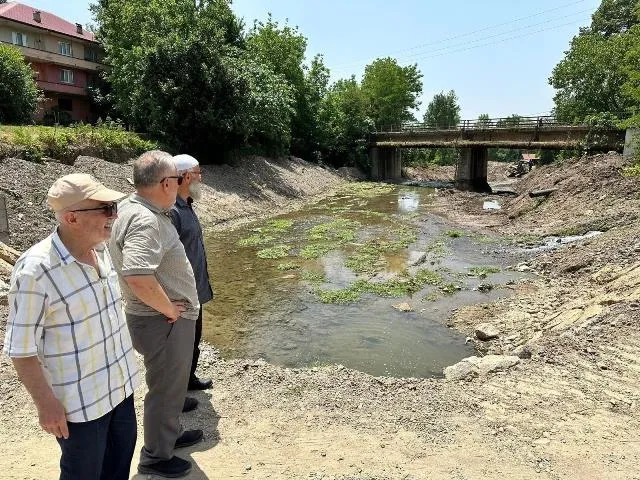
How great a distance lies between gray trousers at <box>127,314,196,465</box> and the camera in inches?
129

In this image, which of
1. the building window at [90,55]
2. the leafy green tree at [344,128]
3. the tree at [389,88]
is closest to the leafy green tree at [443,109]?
the tree at [389,88]

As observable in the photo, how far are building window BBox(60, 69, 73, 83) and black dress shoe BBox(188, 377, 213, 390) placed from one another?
3692 centimetres

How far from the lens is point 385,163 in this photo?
4444 cm

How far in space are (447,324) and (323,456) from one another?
5137 mm

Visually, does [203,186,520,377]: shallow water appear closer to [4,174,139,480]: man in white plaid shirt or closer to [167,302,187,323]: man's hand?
[167,302,187,323]: man's hand

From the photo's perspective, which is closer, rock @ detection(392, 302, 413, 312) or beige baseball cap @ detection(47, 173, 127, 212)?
beige baseball cap @ detection(47, 173, 127, 212)

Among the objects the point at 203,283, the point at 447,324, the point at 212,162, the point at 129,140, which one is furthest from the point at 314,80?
the point at 203,283

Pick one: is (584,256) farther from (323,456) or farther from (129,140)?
(129,140)

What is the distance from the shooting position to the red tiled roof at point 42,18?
31.5 meters

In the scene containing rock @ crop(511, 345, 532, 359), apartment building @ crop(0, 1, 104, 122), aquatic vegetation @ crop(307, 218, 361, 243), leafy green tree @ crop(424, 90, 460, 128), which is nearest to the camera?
rock @ crop(511, 345, 532, 359)

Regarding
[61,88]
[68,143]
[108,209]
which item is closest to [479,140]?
[68,143]

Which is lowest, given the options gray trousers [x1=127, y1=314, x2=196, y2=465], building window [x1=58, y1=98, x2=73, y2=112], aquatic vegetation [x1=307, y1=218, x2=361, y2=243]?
aquatic vegetation [x1=307, y1=218, x2=361, y2=243]

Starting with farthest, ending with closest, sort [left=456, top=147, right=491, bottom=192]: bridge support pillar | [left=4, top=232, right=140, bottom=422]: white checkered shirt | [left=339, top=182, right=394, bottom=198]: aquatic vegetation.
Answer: [left=456, top=147, right=491, bottom=192]: bridge support pillar → [left=339, top=182, right=394, bottom=198]: aquatic vegetation → [left=4, top=232, right=140, bottom=422]: white checkered shirt

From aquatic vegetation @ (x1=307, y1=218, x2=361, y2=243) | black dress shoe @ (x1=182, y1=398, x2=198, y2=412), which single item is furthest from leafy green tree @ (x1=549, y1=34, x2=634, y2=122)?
black dress shoe @ (x1=182, y1=398, x2=198, y2=412)
